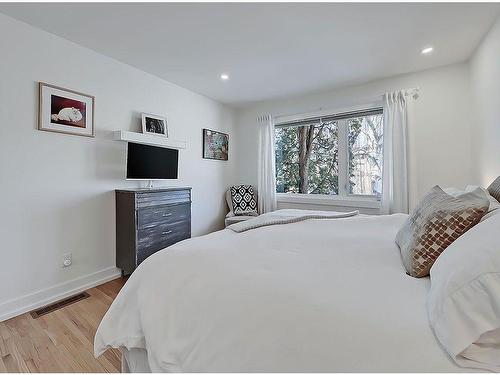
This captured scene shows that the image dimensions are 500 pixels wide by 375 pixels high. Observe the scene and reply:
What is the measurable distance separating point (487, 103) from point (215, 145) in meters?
3.39

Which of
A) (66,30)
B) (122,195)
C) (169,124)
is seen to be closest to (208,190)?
(169,124)

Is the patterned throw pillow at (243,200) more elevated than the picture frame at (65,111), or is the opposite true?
the picture frame at (65,111)

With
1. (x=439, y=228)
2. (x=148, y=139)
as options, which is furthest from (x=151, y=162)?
(x=439, y=228)

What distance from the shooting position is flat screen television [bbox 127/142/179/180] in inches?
109

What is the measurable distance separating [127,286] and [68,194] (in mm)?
1710

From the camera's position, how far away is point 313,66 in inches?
113

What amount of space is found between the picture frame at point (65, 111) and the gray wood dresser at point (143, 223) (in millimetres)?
756

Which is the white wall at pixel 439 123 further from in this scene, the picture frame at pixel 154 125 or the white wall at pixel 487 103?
the picture frame at pixel 154 125

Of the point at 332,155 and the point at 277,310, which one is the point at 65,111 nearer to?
the point at 277,310

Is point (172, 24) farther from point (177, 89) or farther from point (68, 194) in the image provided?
point (68, 194)

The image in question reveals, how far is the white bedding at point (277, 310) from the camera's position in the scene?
623 mm

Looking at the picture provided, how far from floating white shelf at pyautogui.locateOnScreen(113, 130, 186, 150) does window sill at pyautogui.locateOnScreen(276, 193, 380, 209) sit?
1.86 m

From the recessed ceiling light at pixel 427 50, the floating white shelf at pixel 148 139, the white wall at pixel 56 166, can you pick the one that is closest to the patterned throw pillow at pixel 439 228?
the recessed ceiling light at pixel 427 50

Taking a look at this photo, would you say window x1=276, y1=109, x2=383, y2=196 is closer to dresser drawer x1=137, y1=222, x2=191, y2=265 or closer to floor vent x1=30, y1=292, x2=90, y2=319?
dresser drawer x1=137, y1=222, x2=191, y2=265
